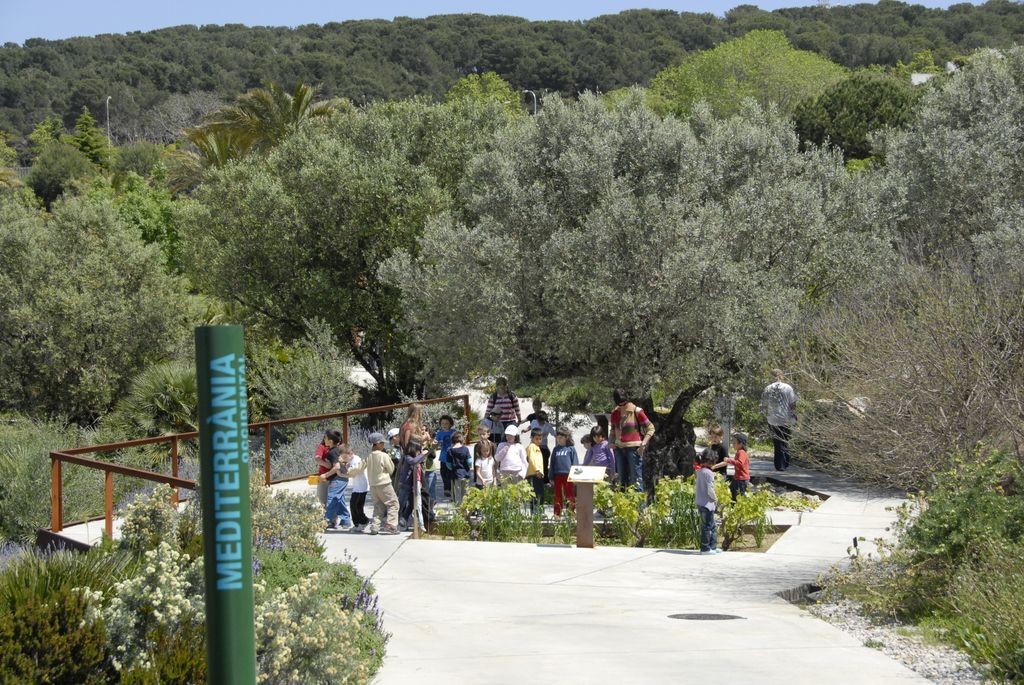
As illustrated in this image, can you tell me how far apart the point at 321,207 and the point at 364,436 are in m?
5.39

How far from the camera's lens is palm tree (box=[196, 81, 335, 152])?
4584cm

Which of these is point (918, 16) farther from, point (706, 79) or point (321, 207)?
point (321, 207)

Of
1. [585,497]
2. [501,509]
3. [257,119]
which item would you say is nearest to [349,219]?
[501,509]

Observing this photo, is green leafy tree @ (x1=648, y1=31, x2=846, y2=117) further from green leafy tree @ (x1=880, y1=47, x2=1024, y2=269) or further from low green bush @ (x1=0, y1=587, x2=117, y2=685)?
low green bush @ (x1=0, y1=587, x2=117, y2=685)

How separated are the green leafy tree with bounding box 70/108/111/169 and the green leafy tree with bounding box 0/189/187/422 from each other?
73.6m

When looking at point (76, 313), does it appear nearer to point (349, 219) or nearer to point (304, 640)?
point (349, 219)

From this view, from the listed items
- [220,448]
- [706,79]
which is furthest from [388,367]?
[706,79]

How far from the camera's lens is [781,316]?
55.9 ft

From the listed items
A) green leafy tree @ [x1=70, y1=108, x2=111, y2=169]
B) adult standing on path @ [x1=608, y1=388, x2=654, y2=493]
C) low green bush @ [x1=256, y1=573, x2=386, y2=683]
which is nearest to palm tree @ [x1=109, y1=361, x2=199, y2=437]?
adult standing on path @ [x1=608, y1=388, x2=654, y2=493]

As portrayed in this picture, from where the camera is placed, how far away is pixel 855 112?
2071 inches

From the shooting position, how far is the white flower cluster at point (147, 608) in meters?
7.05

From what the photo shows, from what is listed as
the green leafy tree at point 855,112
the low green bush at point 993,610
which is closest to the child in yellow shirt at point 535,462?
the low green bush at point 993,610

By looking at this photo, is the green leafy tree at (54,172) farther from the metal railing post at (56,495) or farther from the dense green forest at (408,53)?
the metal railing post at (56,495)

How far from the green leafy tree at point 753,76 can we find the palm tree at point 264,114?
2905 centimetres
